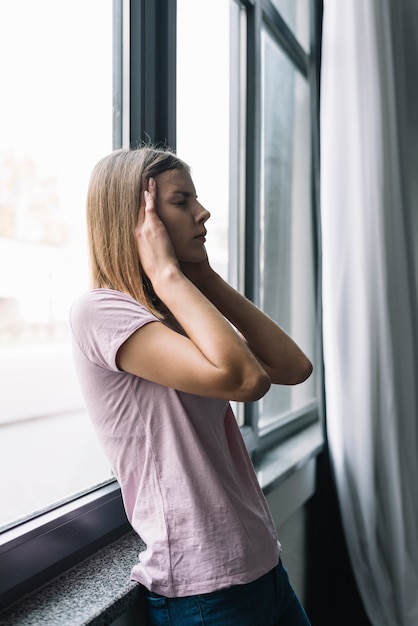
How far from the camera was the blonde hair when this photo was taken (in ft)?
3.22

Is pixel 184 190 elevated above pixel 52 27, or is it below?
below

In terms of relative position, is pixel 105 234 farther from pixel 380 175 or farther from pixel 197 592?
pixel 380 175

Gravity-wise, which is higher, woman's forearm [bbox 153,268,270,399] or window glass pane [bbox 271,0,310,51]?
window glass pane [bbox 271,0,310,51]

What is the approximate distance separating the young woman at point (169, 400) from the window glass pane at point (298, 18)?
1.74 meters

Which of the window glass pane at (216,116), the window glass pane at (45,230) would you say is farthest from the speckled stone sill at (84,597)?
the window glass pane at (216,116)

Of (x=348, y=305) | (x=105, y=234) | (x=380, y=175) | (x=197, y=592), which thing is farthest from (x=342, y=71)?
(x=197, y=592)

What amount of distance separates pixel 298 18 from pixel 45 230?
1945 mm

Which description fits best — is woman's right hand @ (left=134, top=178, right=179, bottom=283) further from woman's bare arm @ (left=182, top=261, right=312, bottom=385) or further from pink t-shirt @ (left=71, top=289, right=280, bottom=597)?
woman's bare arm @ (left=182, top=261, right=312, bottom=385)

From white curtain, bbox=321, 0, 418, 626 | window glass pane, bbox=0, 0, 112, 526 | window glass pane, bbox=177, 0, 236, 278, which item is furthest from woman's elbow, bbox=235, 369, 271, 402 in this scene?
white curtain, bbox=321, 0, 418, 626

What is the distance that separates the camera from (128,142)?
1.34 metres

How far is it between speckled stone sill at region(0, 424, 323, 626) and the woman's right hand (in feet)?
1.59

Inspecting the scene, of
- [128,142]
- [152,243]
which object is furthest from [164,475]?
[128,142]

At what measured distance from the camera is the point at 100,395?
916 mm

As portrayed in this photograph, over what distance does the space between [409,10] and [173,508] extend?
7.10 ft
